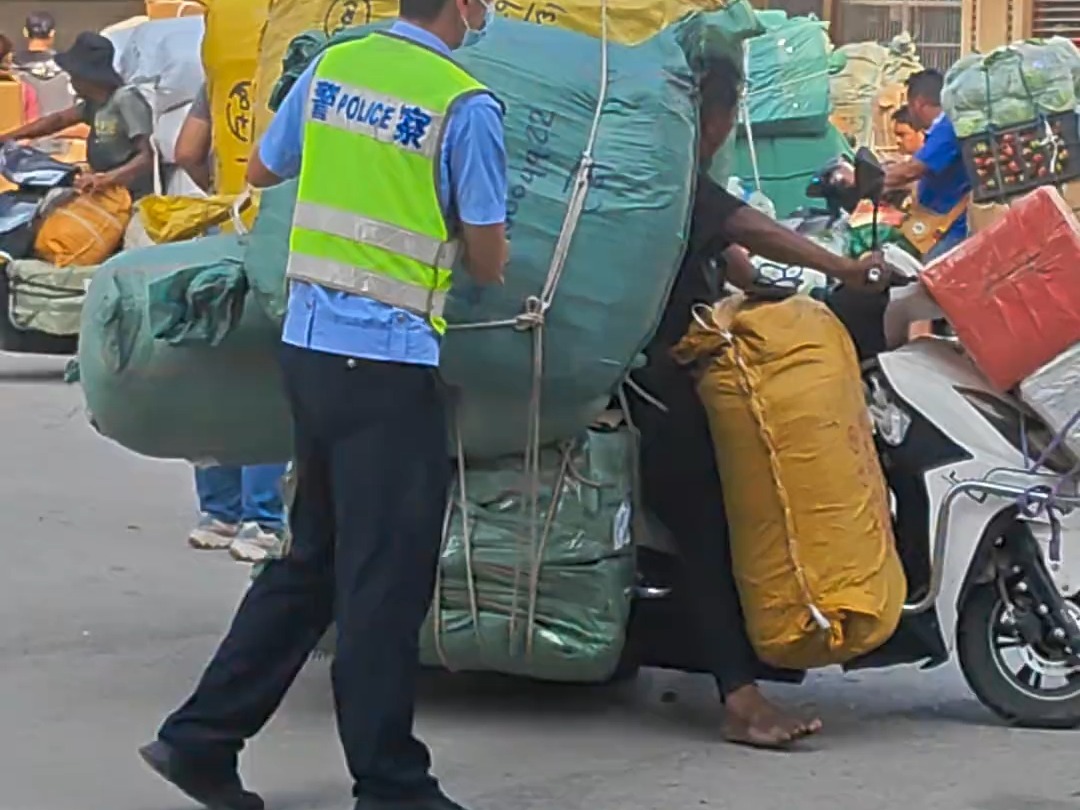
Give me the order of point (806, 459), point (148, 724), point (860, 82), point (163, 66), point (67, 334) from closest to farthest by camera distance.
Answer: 1. point (806, 459)
2. point (148, 724)
3. point (163, 66)
4. point (67, 334)
5. point (860, 82)

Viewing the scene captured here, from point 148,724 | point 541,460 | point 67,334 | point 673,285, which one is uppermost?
Answer: point 673,285


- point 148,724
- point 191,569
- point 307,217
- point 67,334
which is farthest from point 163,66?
point 307,217

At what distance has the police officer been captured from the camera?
461cm

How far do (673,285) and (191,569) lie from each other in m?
3.04

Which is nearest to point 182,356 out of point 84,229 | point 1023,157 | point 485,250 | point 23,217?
point 485,250

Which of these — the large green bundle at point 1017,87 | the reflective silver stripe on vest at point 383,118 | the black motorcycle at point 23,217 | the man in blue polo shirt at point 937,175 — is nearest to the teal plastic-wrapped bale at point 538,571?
the reflective silver stripe on vest at point 383,118

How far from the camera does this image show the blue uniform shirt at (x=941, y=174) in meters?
8.62

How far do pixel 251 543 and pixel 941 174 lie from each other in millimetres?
2767

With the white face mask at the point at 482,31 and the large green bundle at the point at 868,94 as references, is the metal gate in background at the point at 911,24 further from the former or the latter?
the white face mask at the point at 482,31

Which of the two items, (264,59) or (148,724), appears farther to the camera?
(264,59)

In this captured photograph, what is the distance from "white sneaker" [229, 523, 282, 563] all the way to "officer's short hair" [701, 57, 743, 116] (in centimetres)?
298

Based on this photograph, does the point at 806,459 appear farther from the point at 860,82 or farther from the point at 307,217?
the point at 860,82

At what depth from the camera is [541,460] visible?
18.1 ft

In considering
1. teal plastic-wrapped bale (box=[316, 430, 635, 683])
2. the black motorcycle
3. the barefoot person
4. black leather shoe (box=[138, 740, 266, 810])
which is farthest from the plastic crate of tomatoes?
the black motorcycle
